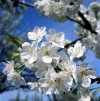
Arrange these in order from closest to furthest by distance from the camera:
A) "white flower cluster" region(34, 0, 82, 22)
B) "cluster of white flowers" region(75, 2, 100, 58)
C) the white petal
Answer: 1. the white petal
2. "white flower cluster" region(34, 0, 82, 22)
3. "cluster of white flowers" region(75, 2, 100, 58)

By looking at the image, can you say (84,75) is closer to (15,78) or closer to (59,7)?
(15,78)

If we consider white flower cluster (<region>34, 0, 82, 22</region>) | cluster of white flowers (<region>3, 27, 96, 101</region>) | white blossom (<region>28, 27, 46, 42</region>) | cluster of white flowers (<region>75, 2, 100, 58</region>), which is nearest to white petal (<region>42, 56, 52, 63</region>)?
cluster of white flowers (<region>3, 27, 96, 101</region>)

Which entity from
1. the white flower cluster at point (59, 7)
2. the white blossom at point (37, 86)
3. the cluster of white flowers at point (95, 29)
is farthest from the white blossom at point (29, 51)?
the cluster of white flowers at point (95, 29)

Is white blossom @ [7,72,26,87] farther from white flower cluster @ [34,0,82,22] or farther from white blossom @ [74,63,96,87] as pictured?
white flower cluster @ [34,0,82,22]

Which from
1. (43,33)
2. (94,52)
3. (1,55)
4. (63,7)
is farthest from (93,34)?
(1,55)

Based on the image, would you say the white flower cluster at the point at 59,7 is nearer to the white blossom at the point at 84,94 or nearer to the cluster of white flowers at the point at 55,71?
the cluster of white flowers at the point at 55,71

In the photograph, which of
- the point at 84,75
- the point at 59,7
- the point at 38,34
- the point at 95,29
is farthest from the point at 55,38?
the point at 95,29
